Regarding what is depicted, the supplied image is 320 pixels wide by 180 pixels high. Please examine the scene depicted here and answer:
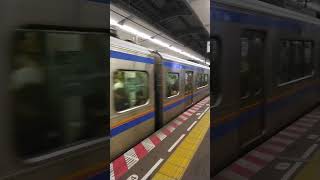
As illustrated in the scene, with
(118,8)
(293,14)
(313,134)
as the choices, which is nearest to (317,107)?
(313,134)

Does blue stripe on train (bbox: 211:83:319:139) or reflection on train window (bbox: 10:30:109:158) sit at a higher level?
reflection on train window (bbox: 10:30:109:158)

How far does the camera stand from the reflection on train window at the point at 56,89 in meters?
1.57

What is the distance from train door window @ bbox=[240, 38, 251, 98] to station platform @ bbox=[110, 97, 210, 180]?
1.56m

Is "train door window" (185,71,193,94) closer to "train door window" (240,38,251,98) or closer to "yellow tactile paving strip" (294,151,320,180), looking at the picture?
"yellow tactile paving strip" (294,151,320,180)

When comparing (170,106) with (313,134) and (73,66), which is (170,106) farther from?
(73,66)

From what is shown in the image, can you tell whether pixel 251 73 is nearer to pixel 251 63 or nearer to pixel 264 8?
pixel 251 63

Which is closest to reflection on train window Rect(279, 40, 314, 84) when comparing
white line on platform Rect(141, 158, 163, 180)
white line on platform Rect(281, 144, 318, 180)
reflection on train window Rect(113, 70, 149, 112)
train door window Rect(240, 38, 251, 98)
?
white line on platform Rect(281, 144, 318, 180)

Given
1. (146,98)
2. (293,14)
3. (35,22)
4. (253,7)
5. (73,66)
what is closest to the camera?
(35,22)

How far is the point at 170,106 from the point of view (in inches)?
403

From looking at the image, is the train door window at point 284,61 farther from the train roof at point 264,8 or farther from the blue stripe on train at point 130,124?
the blue stripe on train at point 130,124

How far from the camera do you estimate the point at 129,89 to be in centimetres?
636

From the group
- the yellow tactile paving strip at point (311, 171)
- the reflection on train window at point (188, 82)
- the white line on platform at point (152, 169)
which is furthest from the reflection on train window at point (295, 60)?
the reflection on train window at point (188, 82)

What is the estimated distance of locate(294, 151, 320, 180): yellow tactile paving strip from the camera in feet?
15.2

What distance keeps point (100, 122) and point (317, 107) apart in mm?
8716
